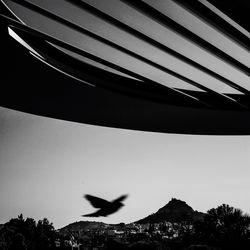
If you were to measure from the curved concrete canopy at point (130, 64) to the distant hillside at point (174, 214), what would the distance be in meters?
82.5

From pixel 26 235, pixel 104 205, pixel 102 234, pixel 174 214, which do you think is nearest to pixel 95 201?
pixel 104 205

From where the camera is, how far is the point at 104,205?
24.3ft

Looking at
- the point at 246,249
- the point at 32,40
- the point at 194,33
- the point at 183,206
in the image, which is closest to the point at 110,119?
the point at 32,40

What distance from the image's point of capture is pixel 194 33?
4.36m

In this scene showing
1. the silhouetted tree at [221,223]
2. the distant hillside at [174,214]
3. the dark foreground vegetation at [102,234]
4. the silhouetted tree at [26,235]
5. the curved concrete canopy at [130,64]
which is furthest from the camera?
the distant hillside at [174,214]

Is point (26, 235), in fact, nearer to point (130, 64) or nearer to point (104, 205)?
point (104, 205)

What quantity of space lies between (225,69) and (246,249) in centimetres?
3449

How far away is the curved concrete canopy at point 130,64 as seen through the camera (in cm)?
423

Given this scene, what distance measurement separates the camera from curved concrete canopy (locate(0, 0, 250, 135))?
423cm

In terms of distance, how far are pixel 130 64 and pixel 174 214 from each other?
10490cm

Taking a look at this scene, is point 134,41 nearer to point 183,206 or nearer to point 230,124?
point 230,124

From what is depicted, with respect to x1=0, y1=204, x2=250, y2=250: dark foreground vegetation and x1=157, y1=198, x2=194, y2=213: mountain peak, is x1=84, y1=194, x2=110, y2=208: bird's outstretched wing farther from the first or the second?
x1=157, y1=198, x2=194, y2=213: mountain peak

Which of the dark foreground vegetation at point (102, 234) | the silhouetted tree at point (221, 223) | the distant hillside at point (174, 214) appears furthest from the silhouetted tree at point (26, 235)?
the silhouetted tree at point (221, 223)

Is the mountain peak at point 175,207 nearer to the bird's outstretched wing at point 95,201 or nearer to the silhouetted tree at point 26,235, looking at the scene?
the silhouetted tree at point 26,235
